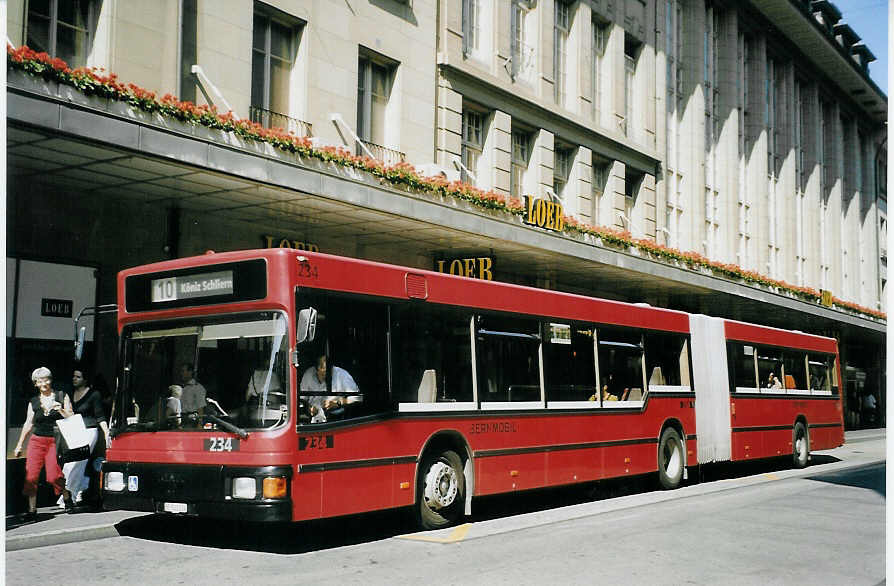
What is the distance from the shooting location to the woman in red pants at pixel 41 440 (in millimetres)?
11156

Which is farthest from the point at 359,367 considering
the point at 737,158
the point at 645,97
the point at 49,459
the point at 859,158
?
the point at 859,158

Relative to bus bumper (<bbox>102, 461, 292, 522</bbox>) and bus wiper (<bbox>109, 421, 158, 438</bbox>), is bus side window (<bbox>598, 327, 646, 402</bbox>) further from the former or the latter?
bus wiper (<bbox>109, 421, 158, 438</bbox>)

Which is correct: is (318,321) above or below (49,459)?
above

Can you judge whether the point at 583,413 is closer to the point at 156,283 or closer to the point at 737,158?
the point at 156,283

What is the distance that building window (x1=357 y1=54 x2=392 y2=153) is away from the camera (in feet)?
67.2

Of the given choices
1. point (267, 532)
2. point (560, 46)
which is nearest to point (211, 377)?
point (267, 532)

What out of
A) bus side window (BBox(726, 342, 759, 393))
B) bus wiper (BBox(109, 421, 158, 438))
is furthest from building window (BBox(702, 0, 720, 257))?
bus wiper (BBox(109, 421, 158, 438))

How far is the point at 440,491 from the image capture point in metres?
11.0

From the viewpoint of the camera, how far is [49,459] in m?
11.3

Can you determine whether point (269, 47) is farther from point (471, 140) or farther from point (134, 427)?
point (134, 427)

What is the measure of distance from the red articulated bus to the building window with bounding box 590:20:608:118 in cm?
1588

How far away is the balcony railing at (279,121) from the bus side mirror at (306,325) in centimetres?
945

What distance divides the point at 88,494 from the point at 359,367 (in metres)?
4.95

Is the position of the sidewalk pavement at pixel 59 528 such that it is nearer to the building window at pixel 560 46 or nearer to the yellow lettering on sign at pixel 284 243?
the yellow lettering on sign at pixel 284 243
